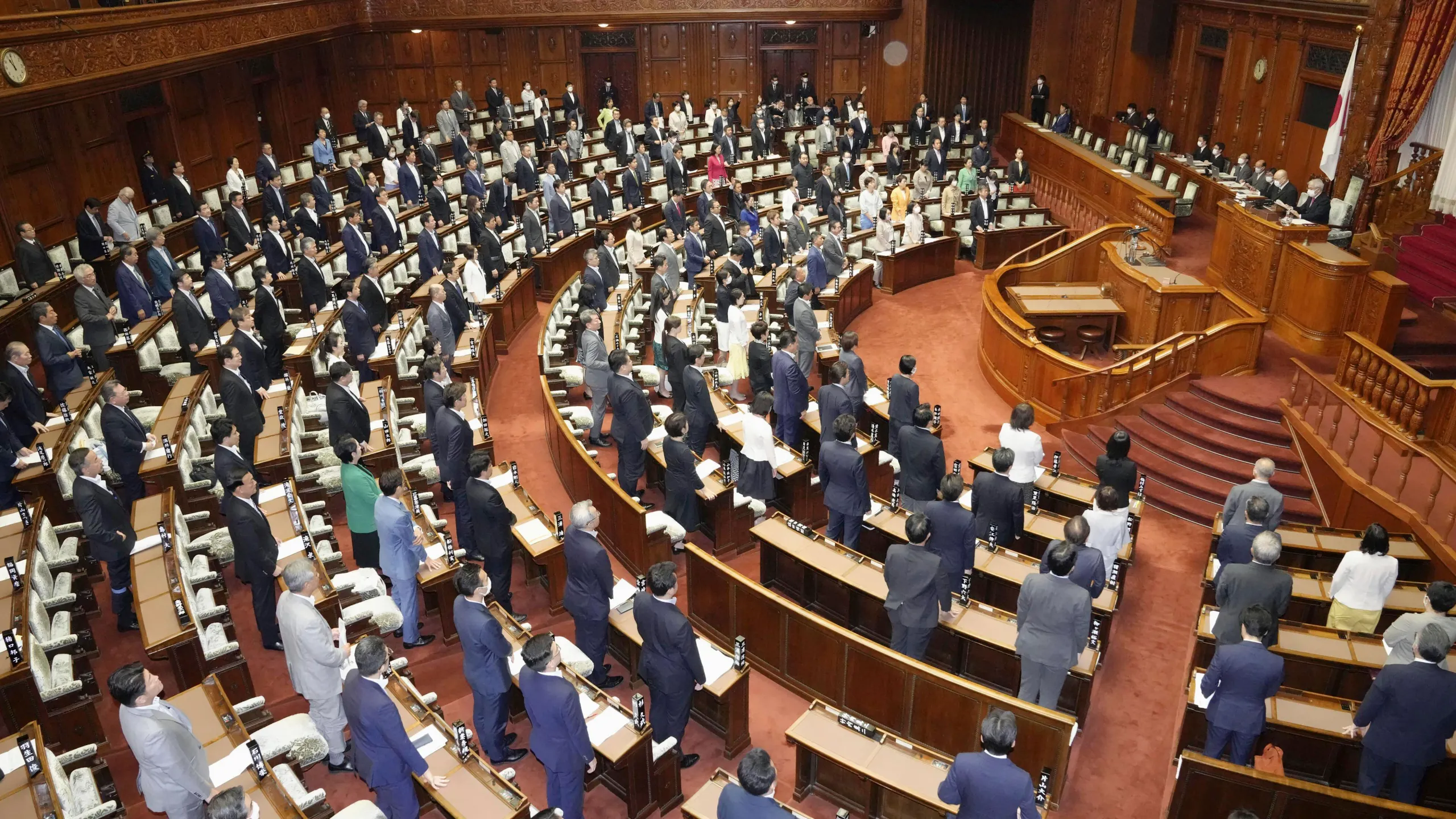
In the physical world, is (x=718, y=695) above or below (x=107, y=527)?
below

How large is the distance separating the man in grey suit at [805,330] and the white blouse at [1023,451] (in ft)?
11.9

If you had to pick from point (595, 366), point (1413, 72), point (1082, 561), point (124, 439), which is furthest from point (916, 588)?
point (1413, 72)

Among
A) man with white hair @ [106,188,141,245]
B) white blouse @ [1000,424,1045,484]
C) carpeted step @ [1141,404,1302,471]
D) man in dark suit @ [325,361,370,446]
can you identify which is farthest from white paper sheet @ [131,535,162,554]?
carpeted step @ [1141,404,1302,471]

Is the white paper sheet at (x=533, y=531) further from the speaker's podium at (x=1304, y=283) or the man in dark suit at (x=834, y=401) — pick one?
the speaker's podium at (x=1304, y=283)

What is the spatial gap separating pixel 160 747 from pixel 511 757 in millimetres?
2017

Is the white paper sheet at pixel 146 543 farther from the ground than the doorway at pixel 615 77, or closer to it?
closer to it

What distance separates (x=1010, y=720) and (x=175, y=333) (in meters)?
9.34

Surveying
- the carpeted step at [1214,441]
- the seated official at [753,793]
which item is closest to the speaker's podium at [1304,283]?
the carpeted step at [1214,441]

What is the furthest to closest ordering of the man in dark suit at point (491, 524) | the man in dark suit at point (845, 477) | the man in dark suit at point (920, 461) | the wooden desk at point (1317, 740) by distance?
the man in dark suit at point (920, 461), the man in dark suit at point (845, 477), the man in dark suit at point (491, 524), the wooden desk at point (1317, 740)

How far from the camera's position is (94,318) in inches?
364

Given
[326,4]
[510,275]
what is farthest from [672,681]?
[326,4]

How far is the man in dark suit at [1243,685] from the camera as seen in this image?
16.3ft

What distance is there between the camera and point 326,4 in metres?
17.6

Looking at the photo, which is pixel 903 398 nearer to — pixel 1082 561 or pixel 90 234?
pixel 1082 561
